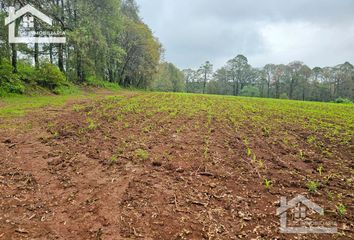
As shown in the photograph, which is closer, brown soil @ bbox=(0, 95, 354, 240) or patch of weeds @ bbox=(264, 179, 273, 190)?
brown soil @ bbox=(0, 95, 354, 240)

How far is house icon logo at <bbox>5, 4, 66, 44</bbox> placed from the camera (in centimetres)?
1134

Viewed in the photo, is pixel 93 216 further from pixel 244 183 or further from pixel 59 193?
pixel 244 183

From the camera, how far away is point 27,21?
1348 centimetres

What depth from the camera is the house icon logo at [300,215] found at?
2061 millimetres

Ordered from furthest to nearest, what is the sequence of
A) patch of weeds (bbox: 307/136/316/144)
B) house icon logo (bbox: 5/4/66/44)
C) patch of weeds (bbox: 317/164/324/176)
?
1. house icon logo (bbox: 5/4/66/44)
2. patch of weeds (bbox: 307/136/316/144)
3. patch of weeds (bbox: 317/164/324/176)

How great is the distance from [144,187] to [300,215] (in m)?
1.84

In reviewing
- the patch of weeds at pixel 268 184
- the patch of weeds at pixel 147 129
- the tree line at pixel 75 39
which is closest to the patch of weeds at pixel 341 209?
the patch of weeds at pixel 268 184

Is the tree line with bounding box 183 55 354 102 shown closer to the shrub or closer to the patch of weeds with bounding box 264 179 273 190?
the shrub

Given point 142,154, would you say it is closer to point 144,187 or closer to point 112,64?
point 144,187

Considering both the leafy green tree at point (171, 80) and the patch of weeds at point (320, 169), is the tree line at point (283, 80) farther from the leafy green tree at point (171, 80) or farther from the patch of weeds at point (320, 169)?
the patch of weeds at point (320, 169)

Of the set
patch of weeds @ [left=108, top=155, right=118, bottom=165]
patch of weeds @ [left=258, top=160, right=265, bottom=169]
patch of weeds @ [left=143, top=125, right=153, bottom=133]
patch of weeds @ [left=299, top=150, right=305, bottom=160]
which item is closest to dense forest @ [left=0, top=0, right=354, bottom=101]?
patch of weeds @ [left=143, top=125, right=153, bottom=133]

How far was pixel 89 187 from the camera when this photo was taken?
279 cm

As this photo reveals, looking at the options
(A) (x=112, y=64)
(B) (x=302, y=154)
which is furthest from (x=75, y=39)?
(B) (x=302, y=154)

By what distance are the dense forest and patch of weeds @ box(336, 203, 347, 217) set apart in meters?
12.6
